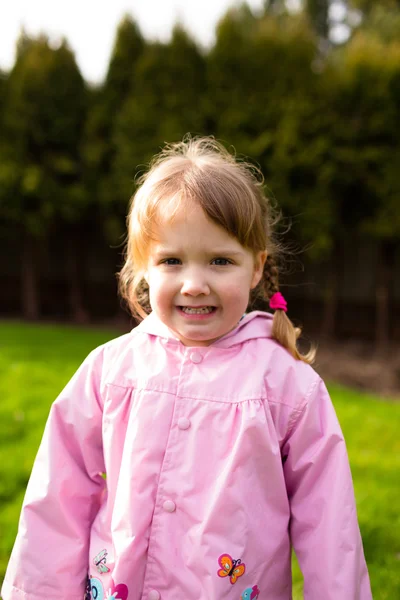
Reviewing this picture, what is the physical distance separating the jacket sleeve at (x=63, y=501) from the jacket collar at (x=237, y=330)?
7.6 inches

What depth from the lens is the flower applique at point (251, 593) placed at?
1.64m

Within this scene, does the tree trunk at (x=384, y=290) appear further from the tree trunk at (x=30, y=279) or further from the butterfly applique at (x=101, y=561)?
the butterfly applique at (x=101, y=561)

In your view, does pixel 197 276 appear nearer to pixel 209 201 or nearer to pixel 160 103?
pixel 209 201

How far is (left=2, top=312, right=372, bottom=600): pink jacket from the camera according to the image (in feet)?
5.36

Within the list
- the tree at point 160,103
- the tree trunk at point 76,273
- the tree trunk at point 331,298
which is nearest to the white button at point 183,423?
the tree at point 160,103

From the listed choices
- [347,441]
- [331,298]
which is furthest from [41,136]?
[347,441]

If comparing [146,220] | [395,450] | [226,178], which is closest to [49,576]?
[146,220]

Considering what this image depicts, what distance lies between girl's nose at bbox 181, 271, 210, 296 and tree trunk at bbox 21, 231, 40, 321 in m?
9.94

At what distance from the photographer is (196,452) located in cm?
166

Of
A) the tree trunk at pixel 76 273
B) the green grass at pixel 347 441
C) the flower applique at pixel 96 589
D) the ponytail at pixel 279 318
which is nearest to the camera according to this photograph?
the flower applique at pixel 96 589

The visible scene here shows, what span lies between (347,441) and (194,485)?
9.87 ft

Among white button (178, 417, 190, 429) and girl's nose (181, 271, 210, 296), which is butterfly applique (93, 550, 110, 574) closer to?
white button (178, 417, 190, 429)

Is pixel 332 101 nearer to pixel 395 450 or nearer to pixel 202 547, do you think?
pixel 395 450

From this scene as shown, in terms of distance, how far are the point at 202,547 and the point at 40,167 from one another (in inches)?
373
